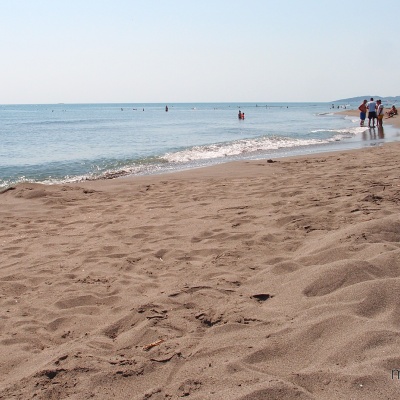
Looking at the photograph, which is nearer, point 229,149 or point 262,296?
point 262,296

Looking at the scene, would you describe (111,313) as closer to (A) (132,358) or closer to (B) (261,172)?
(A) (132,358)

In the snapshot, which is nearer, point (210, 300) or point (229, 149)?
point (210, 300)

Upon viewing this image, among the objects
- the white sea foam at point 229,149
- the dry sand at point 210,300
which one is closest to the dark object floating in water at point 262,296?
the dry sand at point 210,300

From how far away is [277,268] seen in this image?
4215 millimetres

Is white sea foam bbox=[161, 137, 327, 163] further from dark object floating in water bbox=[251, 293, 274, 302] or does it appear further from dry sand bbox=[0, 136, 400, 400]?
dark object floating in water bbox=[251, 293, 274, 302]

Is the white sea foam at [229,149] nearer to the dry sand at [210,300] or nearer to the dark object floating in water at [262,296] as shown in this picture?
the dry sand at [210,300]

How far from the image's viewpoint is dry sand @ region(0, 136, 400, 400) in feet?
8.70

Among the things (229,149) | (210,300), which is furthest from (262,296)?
(229,149)

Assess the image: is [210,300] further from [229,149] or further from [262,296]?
[229,149]

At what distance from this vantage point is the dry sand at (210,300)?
265 centimetres

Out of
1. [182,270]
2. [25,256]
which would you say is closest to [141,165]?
[25,256]

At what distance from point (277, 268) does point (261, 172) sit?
6.98m

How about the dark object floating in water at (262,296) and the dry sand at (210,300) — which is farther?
the dark object floating in water at (262,296)

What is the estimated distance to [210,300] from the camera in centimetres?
376
